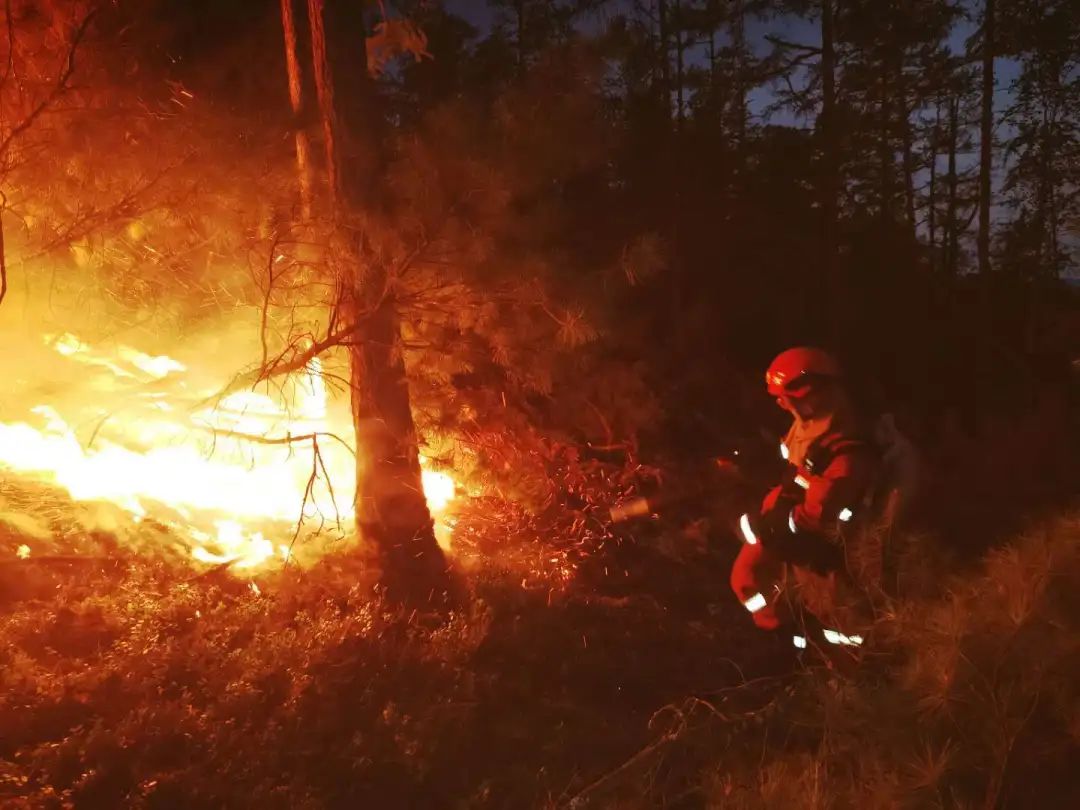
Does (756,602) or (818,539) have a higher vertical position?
(818,539)

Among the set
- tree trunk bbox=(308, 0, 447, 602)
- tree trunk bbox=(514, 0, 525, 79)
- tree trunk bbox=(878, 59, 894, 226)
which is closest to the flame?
tree trunk bbox=(308, 0, 447, 602)

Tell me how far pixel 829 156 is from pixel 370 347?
7337 millimetres

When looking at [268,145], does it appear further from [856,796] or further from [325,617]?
[856,796]

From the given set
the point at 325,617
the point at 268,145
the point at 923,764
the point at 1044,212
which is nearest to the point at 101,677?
the point at 325,617

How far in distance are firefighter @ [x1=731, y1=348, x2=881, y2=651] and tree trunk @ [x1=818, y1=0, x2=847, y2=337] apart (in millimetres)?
6550

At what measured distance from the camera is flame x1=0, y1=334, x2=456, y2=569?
20.2ft

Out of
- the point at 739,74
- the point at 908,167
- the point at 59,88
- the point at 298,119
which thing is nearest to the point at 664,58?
the point at 739,74

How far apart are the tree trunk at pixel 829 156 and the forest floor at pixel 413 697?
624cm

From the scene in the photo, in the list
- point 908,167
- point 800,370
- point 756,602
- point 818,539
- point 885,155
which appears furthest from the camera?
point 908,167

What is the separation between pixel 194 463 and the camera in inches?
255

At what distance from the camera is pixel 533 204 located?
610 centimetres

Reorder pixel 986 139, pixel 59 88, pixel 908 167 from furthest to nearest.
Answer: pixel 908 167
pixel 986 139
pixel 59 88

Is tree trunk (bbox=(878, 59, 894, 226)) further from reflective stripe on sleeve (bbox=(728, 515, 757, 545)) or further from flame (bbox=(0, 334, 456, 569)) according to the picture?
flame (bbox=(0, 334, 456, 569))

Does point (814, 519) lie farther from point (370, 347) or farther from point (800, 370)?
point (370, 347)
